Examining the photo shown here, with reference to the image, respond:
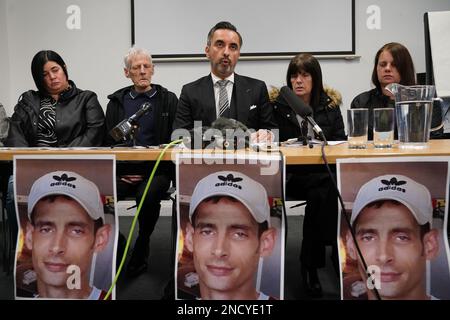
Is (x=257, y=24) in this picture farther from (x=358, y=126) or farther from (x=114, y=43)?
(x=358, y=126)

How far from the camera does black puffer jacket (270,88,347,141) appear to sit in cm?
212

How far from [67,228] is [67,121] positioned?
1.09m

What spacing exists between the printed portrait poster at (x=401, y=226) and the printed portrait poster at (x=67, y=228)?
69cm

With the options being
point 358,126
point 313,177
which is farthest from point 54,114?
point 358,126

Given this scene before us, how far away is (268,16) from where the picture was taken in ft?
10.6

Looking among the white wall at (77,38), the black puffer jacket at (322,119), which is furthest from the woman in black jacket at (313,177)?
the white wall at (77,38)

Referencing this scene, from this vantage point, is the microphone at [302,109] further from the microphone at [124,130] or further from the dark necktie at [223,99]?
the dark necktie at [223,99]

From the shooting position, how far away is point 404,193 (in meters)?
1.13

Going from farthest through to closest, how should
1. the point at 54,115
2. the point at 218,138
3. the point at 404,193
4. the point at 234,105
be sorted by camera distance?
the point at 54,115, the point at 234,105, the point at 218,138, the point at 404,193

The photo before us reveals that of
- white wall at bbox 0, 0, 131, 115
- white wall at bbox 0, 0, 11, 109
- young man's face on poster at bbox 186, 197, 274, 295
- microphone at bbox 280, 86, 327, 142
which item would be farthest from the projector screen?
young man's face on poster at bbox 186, 197, 274, 295

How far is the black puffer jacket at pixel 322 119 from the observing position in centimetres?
212

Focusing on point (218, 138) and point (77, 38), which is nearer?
point (218, 138)

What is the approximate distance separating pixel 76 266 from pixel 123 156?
1.16 ft
